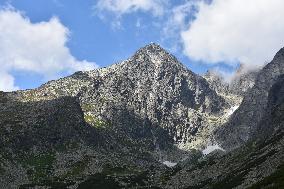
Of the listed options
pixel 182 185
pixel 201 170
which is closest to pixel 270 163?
pixel 182 185

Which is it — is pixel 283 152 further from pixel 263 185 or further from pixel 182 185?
pixel 182 185

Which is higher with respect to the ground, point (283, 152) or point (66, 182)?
point (66, 182)

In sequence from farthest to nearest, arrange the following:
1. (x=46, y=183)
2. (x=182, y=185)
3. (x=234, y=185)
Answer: (x=46, y=183) < (x=182, y=185) < (x=234, y=185)

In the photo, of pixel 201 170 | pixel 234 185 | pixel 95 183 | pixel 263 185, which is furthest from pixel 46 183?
pixel 263 185

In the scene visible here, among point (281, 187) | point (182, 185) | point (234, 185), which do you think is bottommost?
point (281, 187)

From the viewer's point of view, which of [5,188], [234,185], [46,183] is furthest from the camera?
[46,183]

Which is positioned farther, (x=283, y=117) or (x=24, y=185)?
(x=283, y=117)

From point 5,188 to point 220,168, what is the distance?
82654 millimetres

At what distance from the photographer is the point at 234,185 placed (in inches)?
4299

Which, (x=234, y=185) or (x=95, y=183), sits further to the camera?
(x=95, y=183)

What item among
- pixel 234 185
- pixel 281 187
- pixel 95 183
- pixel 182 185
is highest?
pixel 95 183

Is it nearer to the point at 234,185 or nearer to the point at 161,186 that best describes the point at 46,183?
the point at 161,186

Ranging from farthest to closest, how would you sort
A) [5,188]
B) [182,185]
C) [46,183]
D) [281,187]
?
[46,183] < [5,188] < [182,185] < [281,187]

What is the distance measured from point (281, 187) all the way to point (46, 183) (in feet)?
431
